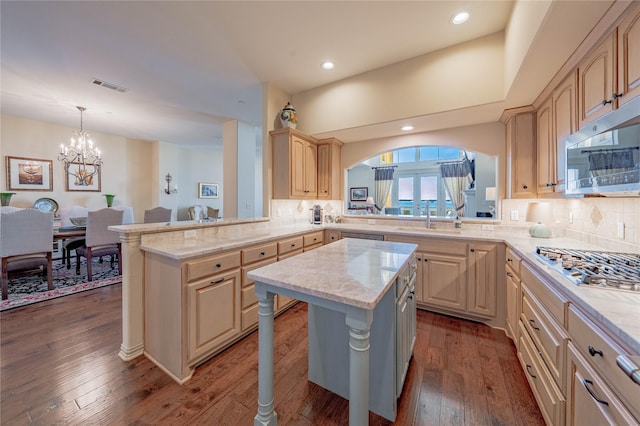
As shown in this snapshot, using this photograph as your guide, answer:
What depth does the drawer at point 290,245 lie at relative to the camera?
2668mm

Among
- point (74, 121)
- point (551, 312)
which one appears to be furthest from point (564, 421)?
point (74, 121)

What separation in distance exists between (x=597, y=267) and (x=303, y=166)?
9.47 feet

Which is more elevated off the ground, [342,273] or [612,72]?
[612,72]

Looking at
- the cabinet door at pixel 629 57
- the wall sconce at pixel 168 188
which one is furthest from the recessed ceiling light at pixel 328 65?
the wall sconce at pixel 168 188

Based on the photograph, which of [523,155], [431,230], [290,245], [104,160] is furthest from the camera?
[104,160]

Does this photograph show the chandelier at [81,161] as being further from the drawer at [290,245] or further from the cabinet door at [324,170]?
the drawer at [290,245]

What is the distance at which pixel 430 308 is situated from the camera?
2771 millimetres

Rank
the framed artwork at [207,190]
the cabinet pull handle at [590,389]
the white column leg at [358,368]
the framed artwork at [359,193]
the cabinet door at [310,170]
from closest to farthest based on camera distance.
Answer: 1. the cabinet pull handle at [590,389]
2. the white column leg at [358,368]
3. the cabinet door at [310,170]
4. the framed artwork at [207,190]
5. the framed artwork at [359,193]

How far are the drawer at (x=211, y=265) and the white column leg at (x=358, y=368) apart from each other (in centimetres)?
127

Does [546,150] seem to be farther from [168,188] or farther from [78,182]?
[78,182]

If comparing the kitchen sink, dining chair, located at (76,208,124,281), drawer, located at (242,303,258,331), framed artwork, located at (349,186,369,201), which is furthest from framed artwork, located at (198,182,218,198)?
the kitchen sink

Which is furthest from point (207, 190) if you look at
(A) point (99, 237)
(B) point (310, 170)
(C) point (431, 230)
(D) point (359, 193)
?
(C) point (431, 230)

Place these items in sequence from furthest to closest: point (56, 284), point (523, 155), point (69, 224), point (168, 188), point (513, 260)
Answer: point (168, 188), point (69, 224), point (56, 284), point (523, 155), point (513, 260)

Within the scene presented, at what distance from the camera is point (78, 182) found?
17.3ft
